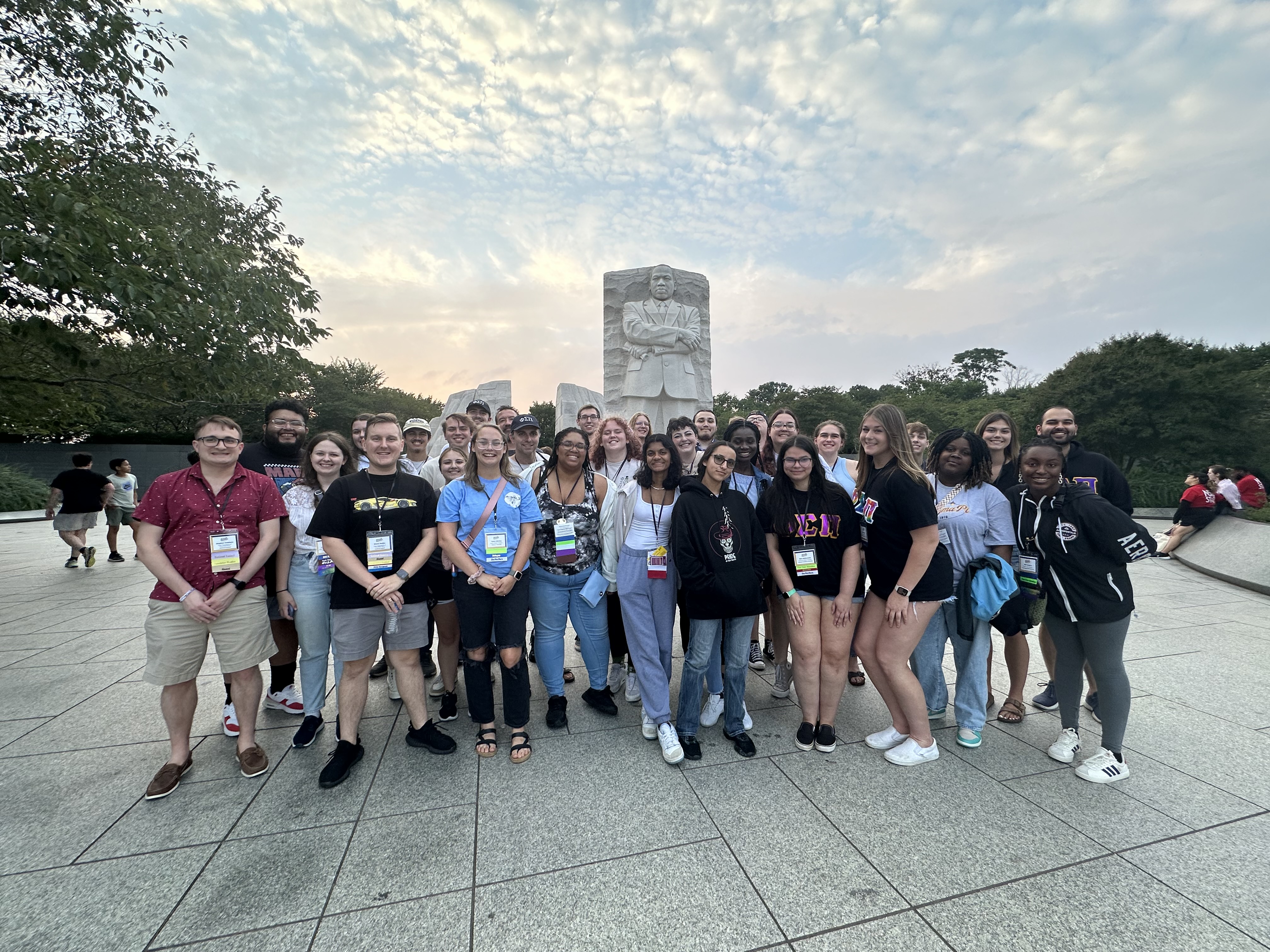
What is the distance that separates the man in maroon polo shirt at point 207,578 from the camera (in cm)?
248

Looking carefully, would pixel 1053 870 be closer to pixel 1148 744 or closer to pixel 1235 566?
pixel 1148 744

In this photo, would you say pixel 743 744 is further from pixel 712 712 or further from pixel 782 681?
pixel 782 681

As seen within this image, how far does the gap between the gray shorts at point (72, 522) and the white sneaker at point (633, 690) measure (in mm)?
9381

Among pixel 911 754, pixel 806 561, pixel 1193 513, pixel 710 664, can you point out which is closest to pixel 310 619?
pixel 710 664

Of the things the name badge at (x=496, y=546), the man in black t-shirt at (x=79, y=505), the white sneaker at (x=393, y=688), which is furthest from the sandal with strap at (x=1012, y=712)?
the man in black t-shirt at (x=79, y=505)

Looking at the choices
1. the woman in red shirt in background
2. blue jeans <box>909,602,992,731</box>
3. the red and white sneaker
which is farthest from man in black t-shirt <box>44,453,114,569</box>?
the woman in red shirt in background

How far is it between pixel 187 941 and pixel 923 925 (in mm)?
2395

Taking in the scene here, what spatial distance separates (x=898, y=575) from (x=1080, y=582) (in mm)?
850

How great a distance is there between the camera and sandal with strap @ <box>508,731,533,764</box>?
8.88ft

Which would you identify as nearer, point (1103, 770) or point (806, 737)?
point (1103, 770)

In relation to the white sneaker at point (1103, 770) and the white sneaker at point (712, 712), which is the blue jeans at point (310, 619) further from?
the white sneaker at point (1103, 770)

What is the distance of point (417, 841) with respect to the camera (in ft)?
6.95

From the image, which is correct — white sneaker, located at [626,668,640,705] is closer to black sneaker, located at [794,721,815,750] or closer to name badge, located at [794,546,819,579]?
black sneaker, located at [794,721,815,750]

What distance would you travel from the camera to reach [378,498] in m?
2.68
